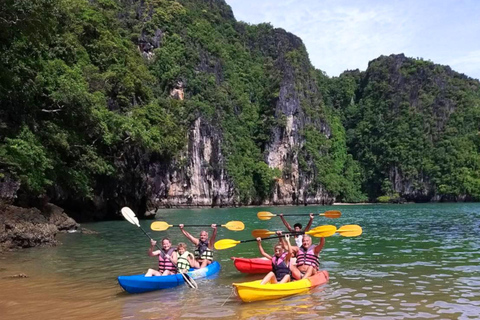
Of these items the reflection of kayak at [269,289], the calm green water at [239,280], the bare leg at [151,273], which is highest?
the bare leg at [151,273]

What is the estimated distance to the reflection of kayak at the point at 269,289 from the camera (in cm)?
800

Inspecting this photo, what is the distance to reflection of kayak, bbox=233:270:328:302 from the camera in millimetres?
8000

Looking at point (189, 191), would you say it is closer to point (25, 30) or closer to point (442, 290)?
point (25, 30)

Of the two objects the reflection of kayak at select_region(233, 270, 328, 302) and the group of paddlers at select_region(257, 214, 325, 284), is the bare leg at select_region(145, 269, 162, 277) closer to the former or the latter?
the group of paddlers at select_region(257, 214, 325, 284)

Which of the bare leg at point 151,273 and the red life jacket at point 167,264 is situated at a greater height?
the red life jacket at point 167,264

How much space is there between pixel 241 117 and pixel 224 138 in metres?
14.0

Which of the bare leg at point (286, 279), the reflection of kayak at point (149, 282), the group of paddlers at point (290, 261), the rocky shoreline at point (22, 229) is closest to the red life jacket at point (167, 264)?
the reflection of kayak at point (149, 282)

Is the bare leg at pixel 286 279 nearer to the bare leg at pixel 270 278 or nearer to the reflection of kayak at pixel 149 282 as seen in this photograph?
the bare leg at pixel 270 278

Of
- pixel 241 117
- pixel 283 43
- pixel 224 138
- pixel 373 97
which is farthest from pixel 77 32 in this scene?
pixel 373 97

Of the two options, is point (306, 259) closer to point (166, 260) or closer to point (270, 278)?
point (270, 278)

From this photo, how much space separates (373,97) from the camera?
115000mm

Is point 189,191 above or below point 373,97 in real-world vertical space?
below

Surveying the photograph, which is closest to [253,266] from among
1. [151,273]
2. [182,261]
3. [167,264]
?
[182,261]

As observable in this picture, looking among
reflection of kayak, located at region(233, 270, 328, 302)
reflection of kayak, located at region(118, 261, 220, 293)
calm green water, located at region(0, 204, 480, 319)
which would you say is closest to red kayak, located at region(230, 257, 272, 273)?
calm green water, located at region(0, 204, 480, 319)
